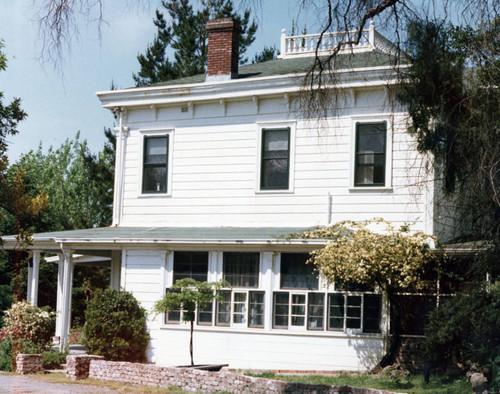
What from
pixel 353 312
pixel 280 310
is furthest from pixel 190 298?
pixel 353 312

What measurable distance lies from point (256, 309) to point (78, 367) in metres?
A: 4.21

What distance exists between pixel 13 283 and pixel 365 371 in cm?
1600

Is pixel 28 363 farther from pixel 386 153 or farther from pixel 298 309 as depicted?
pixel 386 153

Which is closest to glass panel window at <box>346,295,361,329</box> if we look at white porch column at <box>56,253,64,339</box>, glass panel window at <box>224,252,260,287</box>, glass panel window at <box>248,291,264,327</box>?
glass panel window at <box>248,291,264,327</box>

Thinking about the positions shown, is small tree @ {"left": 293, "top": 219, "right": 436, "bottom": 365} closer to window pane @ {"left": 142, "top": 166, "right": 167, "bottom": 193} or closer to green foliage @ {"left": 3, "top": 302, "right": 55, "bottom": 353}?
window pane @ {"left": 142, "top": 166, "right": 167, "bottom": 193}

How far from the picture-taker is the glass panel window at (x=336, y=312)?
1661cm

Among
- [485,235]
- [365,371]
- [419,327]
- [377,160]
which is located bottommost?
[365,371]

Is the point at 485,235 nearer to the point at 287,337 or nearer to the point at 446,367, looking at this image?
the point at 446,367

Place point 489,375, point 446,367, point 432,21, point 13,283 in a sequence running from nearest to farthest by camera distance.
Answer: point 432,21 < point 489,375 < point 446,367 < point 13,283

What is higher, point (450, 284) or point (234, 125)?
point (234, 125)

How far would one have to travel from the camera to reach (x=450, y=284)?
15898 millimetres

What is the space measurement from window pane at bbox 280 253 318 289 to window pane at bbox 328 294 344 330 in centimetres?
51

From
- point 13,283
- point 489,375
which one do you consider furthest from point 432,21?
point 13,283

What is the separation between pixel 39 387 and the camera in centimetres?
1384
